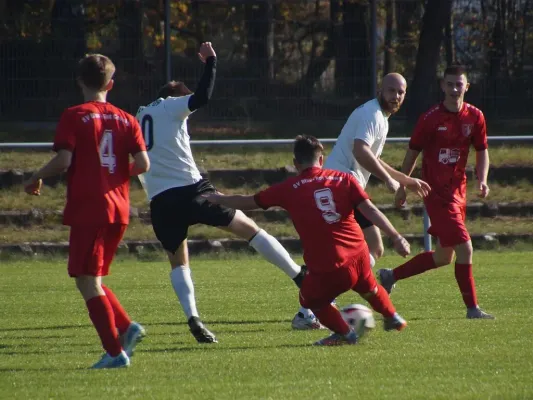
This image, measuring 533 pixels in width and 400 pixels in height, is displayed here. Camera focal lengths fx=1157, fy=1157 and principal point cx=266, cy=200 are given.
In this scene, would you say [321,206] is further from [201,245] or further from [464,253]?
[201,245]

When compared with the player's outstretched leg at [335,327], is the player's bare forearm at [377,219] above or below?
above

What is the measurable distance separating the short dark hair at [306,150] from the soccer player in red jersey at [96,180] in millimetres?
1041

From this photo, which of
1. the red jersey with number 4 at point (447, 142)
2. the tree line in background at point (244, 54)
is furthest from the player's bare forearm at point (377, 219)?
the tree line in background at point (244, 54)

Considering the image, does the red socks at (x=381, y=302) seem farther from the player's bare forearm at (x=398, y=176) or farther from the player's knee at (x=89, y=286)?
the player's knee at (x=89, y=286)

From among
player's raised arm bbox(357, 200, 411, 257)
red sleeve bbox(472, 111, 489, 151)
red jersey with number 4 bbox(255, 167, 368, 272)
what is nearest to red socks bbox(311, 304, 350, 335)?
red jersey with number 4 bbox(255, 167, 368, 272)

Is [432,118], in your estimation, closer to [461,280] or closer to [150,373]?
[461,280]

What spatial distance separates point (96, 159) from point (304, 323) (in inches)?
97.4

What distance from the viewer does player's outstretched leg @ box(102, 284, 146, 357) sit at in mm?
6781

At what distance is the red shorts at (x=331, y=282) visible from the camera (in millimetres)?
7129

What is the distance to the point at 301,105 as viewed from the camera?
2088 centimetres

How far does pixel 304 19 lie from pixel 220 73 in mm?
1944

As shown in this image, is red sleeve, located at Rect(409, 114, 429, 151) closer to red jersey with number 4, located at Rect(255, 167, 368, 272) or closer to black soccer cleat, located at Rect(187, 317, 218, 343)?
red jersey with number 4, located at Rect(255, 167, 368, 272)

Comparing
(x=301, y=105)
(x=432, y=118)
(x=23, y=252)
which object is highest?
(x=432, y=118)

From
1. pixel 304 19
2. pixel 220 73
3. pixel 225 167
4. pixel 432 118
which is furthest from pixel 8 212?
pixel 432 118
